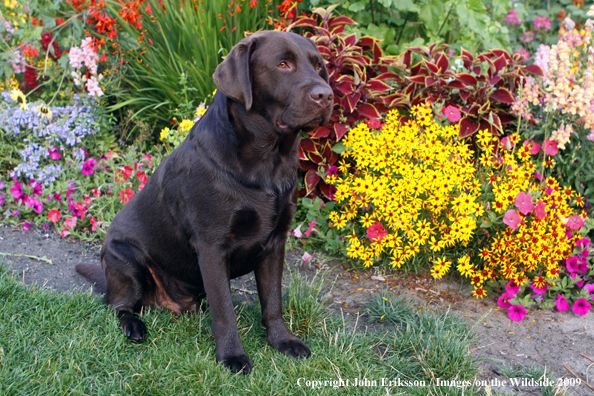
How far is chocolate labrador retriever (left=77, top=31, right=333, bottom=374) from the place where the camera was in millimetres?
2125

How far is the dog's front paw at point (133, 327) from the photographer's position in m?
2.41

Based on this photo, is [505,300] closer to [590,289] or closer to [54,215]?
[590,289]

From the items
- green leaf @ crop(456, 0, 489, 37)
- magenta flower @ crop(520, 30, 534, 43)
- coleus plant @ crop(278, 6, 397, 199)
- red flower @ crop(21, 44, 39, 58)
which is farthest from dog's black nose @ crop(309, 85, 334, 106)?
magenta flower @ crop(520, 30, 534, 43)

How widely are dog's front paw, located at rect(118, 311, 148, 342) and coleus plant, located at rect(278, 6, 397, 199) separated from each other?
1.57 metres

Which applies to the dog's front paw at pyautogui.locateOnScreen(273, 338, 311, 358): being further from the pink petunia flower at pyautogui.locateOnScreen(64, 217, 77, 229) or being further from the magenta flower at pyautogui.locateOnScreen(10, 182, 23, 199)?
the magenta flower at pyautogui.locateOnScreen(10, 182, 23, 199)

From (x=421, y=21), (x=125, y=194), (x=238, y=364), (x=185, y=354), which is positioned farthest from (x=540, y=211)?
(x=125, y=194)

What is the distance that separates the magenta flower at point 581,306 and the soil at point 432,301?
62 mm

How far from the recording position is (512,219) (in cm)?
275

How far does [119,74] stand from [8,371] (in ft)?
11.0

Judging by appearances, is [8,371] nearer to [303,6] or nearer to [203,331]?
[203,331]

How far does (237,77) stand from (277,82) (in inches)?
6.9

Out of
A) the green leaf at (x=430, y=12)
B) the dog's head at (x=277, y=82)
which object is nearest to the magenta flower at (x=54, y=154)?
the dog's head at (x=277, y=82)

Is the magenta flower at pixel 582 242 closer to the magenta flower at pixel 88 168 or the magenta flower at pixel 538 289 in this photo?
the magenta flower at pixel 538 289

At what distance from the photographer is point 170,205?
2.45m
